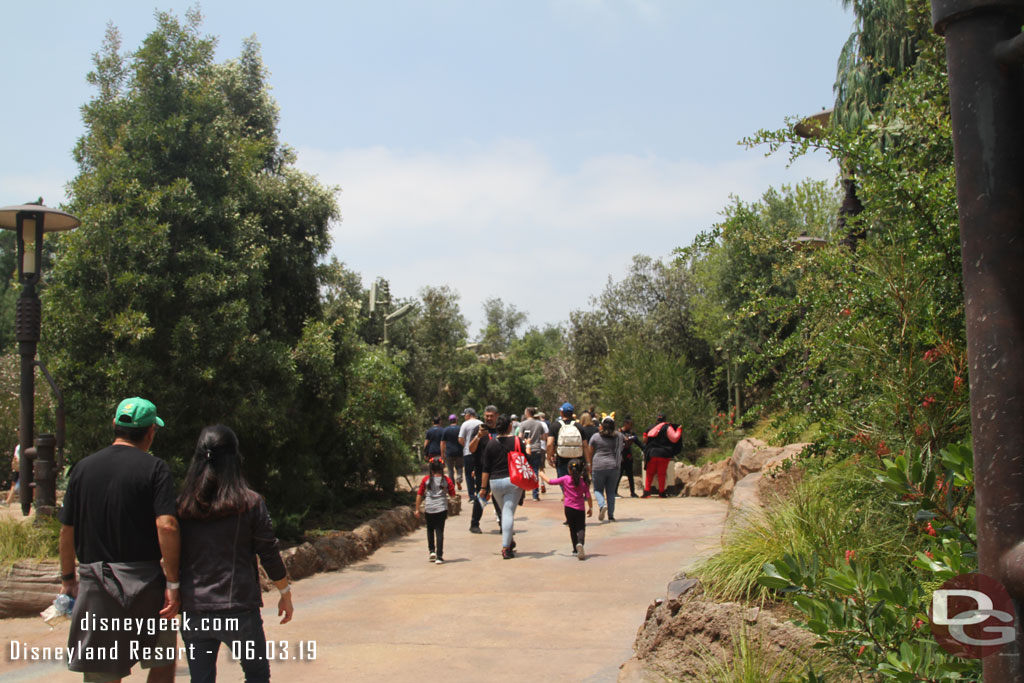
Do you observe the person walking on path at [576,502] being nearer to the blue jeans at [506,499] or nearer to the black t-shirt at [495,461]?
the blue jeans at [506,499]

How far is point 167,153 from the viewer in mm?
9961

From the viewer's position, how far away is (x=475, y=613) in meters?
7.59

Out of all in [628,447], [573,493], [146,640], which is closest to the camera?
[146,640]

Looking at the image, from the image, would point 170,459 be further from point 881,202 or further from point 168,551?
point 881,202

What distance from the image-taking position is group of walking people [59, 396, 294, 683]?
4.09 meters

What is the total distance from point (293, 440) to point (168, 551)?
23.4 feet

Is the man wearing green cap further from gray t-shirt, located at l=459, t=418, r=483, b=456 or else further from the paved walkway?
gray t-shirt, located at l=459, t=418, r=483, b=456

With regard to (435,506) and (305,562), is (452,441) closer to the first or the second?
(435,506)

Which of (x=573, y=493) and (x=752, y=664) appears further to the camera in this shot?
(x=573, y=493)


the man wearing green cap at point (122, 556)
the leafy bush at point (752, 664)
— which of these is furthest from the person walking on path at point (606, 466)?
the man wearing green cap at point (122, 556)

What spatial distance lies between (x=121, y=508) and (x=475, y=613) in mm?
4134

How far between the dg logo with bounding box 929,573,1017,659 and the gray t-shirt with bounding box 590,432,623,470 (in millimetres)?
10835

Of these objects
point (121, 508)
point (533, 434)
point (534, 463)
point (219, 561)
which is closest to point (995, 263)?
point (219, 561)

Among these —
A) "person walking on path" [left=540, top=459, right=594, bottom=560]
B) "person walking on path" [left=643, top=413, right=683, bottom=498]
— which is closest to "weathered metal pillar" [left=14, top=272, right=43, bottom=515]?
"person walking on path" [left=540, top=459, right=594, bottom=560]
